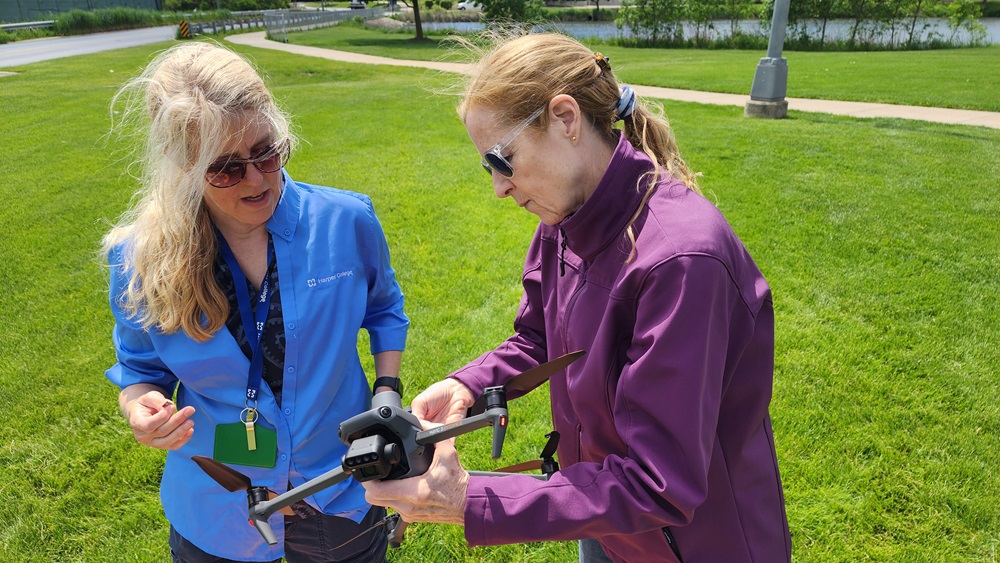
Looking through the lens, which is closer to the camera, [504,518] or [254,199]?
[504,518]

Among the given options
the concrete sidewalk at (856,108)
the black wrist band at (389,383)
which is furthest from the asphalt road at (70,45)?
the black wrist band at (389,383)

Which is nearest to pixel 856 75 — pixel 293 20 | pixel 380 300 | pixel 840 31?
pixel 840 31

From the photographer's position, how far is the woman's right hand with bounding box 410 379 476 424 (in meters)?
1.75

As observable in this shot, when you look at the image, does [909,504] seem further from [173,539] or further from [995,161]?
[995,161]

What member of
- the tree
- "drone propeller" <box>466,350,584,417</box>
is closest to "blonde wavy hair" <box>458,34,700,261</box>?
"drone propeller" <box>466,350,584,417</box>

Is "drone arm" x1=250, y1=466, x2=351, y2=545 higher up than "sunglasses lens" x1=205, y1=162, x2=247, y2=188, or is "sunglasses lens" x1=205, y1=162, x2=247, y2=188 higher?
"sunglasses lens" x1=205, y1=162, x2=247, y2=188

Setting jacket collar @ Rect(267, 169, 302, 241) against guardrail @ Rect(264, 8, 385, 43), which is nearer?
jacket collar @ Rect(267, 169, 302, 241)

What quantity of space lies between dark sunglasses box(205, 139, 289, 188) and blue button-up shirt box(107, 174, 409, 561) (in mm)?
130

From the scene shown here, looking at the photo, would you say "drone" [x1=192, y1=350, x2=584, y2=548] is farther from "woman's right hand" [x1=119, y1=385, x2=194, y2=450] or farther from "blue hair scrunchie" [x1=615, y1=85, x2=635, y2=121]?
"blue hair scrunchie" [x1=615, y1=85, x2=635, y2=121]

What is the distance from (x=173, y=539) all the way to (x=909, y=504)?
3.32 m

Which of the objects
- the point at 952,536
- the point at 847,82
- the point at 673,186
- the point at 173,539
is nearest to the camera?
the point at 673,186

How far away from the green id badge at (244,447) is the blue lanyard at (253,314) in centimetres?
9

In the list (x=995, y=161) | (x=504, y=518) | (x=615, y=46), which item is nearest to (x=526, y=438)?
(x=504, y=518)

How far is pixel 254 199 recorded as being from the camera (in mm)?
2045
